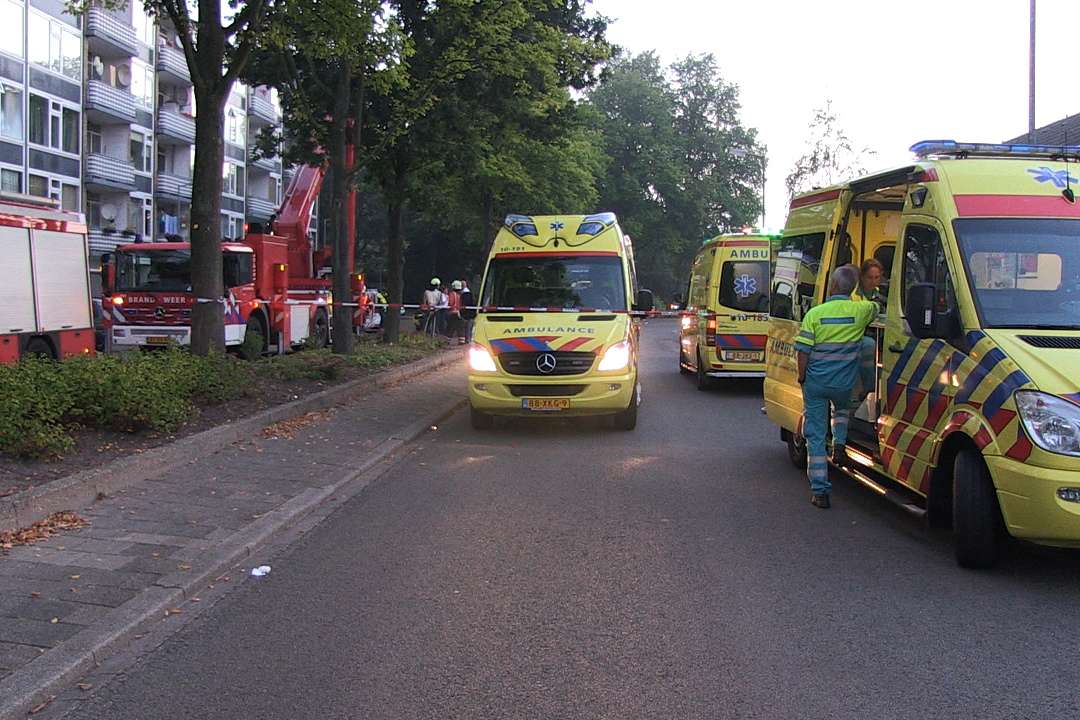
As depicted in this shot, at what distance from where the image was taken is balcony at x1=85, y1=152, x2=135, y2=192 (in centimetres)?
3734

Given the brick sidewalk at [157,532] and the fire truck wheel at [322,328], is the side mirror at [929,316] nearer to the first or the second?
the brick sidewalk at [157,532]

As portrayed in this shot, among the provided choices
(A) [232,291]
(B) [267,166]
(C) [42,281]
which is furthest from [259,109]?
(C) [42,281]

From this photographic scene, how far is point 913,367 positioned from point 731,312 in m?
9.38

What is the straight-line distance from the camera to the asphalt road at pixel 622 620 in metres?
4.06

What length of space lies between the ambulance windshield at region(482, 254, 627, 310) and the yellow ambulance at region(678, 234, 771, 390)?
144 inches

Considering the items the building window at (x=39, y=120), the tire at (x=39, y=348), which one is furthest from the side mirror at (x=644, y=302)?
the building window at (x=39, y=120)

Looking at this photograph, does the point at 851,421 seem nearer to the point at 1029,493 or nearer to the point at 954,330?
the point at 954,330

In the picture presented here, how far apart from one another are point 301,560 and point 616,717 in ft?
9.86

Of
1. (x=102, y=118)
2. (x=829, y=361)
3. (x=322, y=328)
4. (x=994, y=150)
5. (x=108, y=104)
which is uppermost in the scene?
(x=108, y=104)

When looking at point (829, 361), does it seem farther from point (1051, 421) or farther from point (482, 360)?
point (482, 360)

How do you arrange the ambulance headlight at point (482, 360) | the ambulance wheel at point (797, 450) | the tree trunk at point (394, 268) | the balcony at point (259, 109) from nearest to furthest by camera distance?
the ambulance wheel at point (797, 450), the ambulance headlight at point (482, 360), the tree trunk at point (394, 268), the balcony at point (259, 109)

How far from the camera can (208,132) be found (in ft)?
39.3

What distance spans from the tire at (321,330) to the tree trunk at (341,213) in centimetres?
523

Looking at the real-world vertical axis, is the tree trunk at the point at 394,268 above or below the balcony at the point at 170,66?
below
